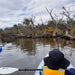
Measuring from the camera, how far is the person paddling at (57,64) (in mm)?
1460

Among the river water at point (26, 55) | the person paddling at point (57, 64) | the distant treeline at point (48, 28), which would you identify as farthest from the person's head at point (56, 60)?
the distant treeline at point (48, 28)

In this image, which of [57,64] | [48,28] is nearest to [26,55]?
[57,64]

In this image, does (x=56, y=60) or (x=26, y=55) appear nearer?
(x=56, y=60)

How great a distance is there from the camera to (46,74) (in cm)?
164

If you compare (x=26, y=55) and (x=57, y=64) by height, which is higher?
(x=57, y=64)

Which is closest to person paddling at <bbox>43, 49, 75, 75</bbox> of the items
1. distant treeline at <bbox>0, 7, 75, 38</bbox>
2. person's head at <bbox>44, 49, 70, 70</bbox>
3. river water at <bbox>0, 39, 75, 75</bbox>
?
person's head at <bbox>44, 49, 70, 70</bbox>

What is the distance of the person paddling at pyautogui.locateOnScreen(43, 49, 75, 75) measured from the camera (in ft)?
4.79

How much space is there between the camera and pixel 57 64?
151 centimetres

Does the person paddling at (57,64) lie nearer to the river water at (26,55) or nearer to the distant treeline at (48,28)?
the river water at (26,55)

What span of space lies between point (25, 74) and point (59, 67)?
203 cm

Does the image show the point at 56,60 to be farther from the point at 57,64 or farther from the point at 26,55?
the point at 26,55

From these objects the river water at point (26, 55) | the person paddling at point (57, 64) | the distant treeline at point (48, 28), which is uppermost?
the distant treeline at point (48, 28)

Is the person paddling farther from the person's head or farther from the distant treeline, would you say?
the distant treeline

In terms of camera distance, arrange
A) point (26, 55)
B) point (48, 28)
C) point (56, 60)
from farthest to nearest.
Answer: point (48, 28) < point (26, 55) < point (56, 60)
